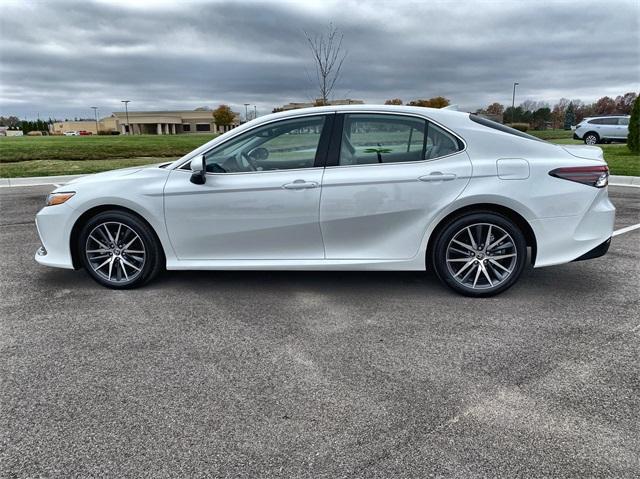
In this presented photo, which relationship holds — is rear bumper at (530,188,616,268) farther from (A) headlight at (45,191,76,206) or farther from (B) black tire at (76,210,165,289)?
(A) headlight at (45,191,76,206)

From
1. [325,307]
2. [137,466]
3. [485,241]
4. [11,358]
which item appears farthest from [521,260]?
[11,358]

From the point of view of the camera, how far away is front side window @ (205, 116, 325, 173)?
4.26 m

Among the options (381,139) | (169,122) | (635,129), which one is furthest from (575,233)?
(169,122)

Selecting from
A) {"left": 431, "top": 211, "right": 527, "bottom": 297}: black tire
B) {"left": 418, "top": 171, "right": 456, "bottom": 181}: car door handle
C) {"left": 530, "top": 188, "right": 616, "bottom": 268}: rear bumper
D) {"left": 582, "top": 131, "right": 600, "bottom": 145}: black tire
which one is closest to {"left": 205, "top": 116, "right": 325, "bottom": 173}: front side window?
{"left": 418, "top": 171, "right": 456, "bottom": 181}: car door handle

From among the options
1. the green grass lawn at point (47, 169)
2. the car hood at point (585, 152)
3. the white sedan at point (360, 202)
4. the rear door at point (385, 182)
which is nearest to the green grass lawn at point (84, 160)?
the green grass lawn at point (47, 169)

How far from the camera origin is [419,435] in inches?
94.1

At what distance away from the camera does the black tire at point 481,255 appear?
4.08 meters

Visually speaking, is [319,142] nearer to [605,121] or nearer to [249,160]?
[249,160]

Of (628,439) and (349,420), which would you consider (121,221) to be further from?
(628,439)

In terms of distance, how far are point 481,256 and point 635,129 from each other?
15579 millimetres

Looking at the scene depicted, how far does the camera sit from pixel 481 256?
417cm

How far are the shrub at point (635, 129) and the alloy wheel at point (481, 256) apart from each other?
1487 cm

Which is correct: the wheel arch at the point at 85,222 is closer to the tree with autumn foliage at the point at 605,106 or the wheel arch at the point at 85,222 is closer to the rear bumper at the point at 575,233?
the rear bumper at the point at 575,233

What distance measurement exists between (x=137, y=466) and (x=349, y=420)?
1034 mm
